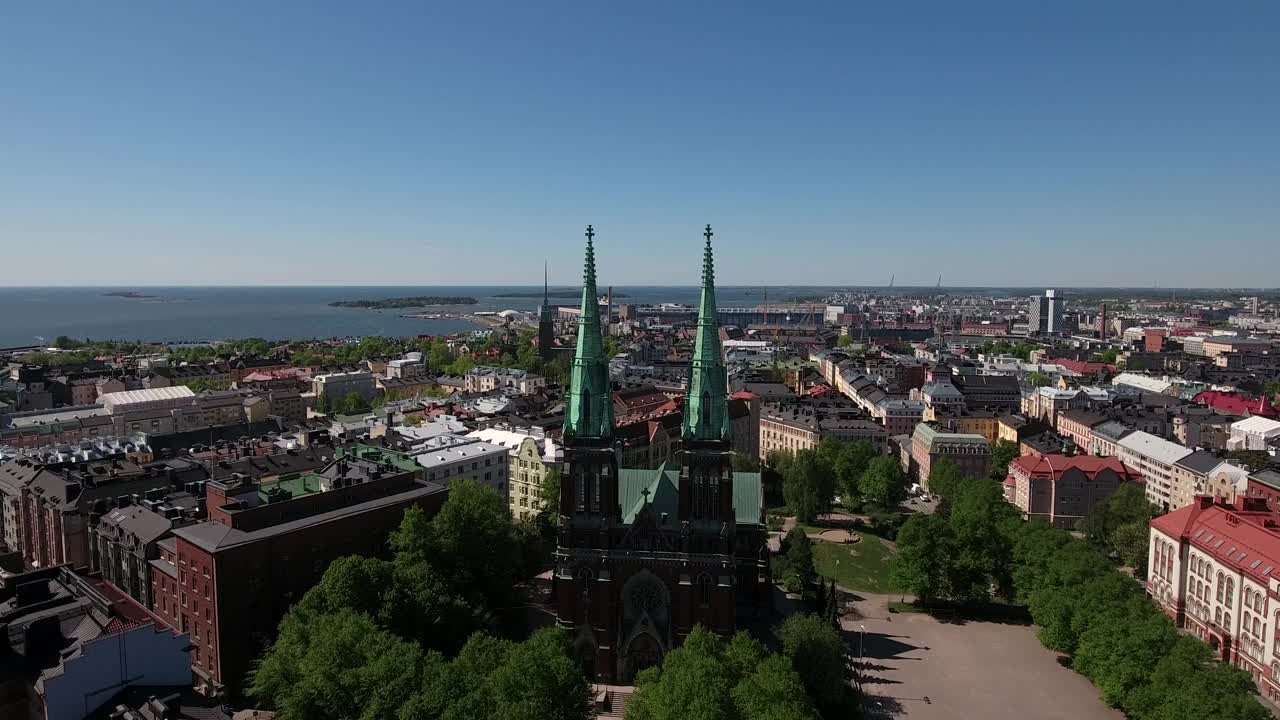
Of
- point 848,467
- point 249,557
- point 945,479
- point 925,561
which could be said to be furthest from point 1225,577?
point 249,557

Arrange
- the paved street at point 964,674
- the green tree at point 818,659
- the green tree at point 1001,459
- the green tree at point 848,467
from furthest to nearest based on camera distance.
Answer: the green tree at point 1001,459
the green tree at point 848,467
the paved street at point 964,674
the green tree at point 818,659

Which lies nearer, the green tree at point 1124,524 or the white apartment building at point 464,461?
the green tree at point 1124,524

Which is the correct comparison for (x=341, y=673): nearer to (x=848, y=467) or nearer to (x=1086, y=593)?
(x=1086, y=593)

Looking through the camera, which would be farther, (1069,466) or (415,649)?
(1069,466)

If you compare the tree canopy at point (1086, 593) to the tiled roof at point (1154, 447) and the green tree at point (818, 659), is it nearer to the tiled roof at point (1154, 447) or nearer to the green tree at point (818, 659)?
the green tree at point (818, 659)

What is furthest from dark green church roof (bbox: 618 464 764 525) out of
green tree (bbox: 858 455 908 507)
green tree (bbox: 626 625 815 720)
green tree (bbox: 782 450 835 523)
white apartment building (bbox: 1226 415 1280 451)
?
white apartment building (bbox: 1226 415 1280 451)

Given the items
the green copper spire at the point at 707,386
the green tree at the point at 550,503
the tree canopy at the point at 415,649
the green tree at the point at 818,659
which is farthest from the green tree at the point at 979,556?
the tree canopy at the point at 415,649
